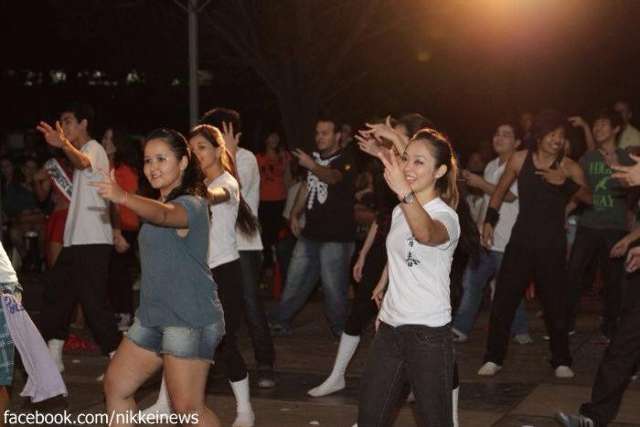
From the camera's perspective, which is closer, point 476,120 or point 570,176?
point 570,176

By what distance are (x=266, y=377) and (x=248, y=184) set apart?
4.46 ft

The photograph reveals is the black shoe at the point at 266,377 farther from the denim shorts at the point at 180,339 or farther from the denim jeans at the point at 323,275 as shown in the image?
the denim shorts at the point at 180,339

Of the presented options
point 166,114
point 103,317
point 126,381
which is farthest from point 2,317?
point 166,114

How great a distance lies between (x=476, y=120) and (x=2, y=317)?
93.4 feet

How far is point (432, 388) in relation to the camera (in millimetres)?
5605

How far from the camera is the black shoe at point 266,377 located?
8.83m

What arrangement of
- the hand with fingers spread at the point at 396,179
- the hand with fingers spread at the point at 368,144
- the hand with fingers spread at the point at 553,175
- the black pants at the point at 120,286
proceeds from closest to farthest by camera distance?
the hand with fingers spread at the point at 396,179 → the hand with fingers spread at the point at 368,144 → the hand with fingers spread at the point at 553,175 → the black pants at the point at 120,286

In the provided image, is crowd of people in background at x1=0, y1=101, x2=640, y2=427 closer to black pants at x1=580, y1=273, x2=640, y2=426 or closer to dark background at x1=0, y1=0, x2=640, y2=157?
black pants at x1=580, y1=273, x2=640, y2=426

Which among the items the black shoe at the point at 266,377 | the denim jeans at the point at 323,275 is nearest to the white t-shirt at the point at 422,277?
the black shoe at the point at 266,377

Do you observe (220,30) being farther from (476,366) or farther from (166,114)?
(476,366)

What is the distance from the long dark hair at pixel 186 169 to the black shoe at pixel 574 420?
265 cm

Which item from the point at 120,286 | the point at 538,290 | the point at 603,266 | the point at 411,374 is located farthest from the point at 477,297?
the point at 411,374

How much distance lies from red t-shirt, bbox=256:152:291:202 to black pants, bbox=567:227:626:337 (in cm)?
669

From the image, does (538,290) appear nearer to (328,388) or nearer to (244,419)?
(328,388)
